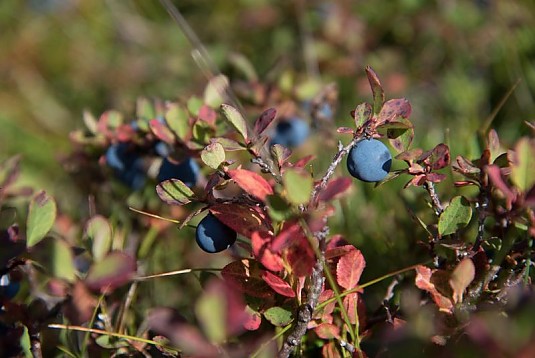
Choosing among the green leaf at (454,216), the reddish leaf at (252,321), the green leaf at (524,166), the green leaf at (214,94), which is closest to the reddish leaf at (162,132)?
the green leaf at (214,94)

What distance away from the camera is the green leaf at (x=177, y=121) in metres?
1.01

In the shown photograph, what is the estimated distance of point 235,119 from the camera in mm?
822

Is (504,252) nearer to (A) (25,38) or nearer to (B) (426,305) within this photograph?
(B) (426,305)

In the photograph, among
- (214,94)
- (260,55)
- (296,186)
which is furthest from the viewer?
(260,55)

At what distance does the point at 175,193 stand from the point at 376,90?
28cm

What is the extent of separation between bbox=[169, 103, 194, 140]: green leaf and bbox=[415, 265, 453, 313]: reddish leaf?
1.38ft

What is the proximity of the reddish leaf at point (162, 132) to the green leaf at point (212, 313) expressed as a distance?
504mm

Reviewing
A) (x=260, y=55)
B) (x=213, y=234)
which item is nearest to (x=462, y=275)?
(x=213, y=234)

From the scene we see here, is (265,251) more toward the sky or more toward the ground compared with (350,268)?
more toward the sky

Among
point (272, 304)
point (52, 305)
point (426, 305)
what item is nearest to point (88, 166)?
point (52, 305)

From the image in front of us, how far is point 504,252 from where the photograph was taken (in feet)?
2.51

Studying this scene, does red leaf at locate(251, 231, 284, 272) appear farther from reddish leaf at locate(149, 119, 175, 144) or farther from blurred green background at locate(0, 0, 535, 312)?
blurred green background at locate(0, 0, 535, 312)

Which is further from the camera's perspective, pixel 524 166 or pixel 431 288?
pixel 431 288

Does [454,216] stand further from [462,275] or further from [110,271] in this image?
[110,271]
